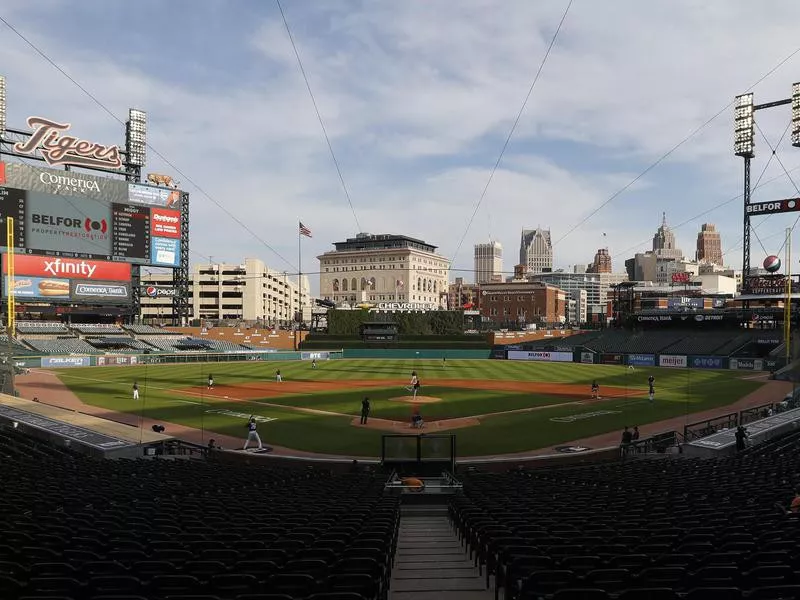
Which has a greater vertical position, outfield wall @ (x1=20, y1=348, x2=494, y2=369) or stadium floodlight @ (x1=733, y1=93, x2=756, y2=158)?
stadium floodlight @ (x1=733, y1=93, x2=756, y2=158)

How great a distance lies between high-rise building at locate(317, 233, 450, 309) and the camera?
156m

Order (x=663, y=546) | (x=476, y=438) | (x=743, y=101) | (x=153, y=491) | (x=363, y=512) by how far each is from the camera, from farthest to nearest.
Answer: (x=743, y=101) → (x=476, y=438) → (x=153, y=491) → (x=363, y=512) → (x=663, y=546)

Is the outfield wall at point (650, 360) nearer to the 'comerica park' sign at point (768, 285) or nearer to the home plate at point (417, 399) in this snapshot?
the 'comerica park' sign at point (768, 285)

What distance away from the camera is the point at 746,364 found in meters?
60.0

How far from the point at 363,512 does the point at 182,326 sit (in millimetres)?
86232

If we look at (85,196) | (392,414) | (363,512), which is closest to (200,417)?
(392,414)

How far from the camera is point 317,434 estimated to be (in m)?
26.6

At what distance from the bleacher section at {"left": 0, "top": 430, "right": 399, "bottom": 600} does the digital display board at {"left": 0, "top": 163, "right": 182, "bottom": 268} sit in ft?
211

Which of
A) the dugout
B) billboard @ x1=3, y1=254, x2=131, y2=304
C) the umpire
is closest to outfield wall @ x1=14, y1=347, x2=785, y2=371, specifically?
the dugout

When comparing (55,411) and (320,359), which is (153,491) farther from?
(320,359)

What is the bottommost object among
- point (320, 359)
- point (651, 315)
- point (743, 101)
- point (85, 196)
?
point (320, 359)

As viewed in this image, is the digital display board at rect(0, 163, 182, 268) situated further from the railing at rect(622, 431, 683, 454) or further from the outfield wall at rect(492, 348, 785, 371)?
the railing at rect(622, 431, 683, 454)

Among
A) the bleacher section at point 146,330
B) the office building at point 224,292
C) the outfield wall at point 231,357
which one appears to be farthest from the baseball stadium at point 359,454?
the office building at point 224,292

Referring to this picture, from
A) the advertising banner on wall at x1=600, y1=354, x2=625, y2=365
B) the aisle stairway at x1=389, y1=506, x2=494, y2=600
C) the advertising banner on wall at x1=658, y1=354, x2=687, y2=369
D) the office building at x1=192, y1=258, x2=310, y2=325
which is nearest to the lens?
the aisle stairway at x1=389, y1=506, x2=494, y2=600
